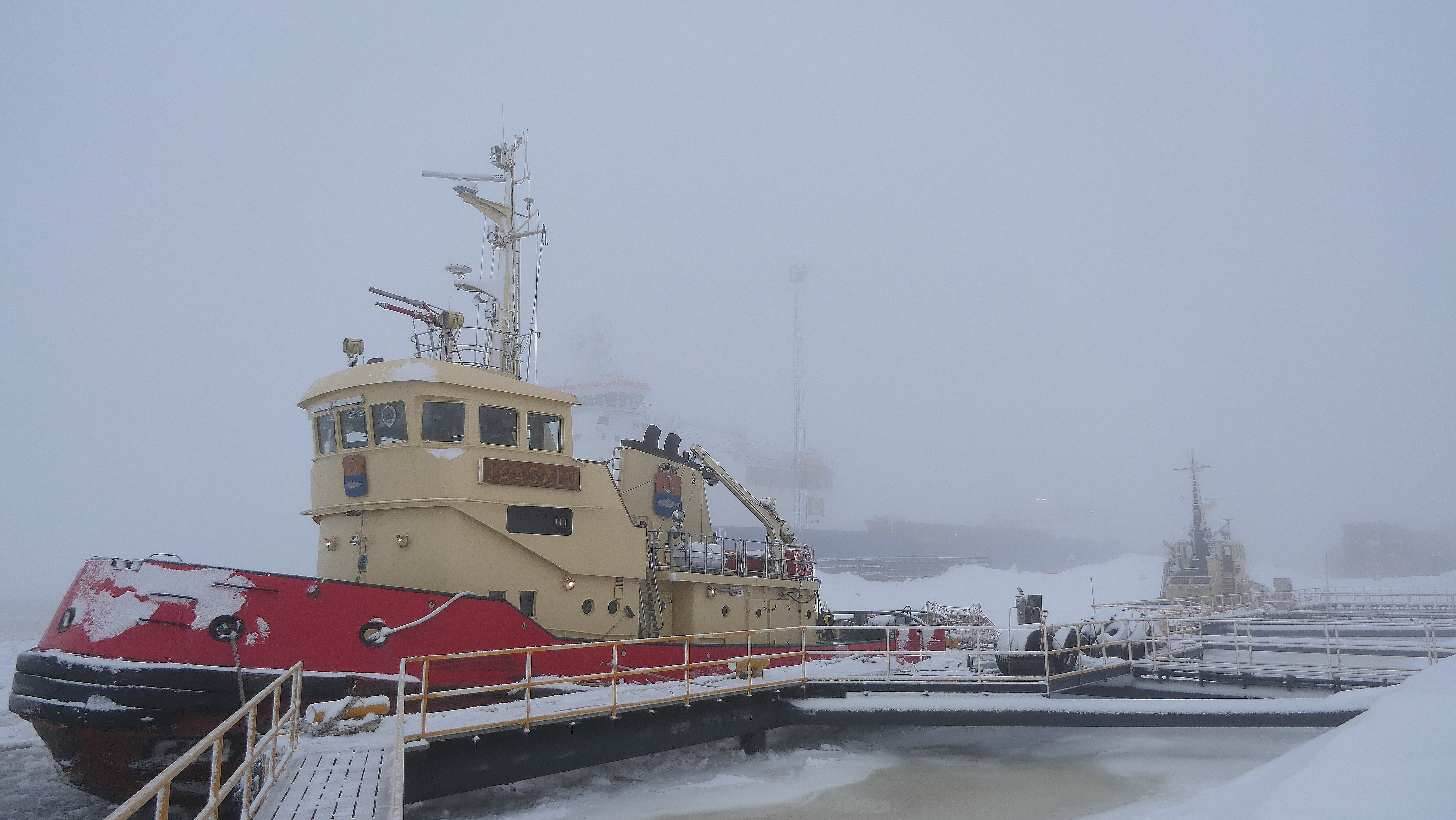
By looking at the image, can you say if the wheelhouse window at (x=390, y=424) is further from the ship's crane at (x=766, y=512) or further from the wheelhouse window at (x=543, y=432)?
the ship's crane at (x=766, y=512)

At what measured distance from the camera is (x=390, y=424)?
10.6 m

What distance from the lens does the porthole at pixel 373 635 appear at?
29.2 ft

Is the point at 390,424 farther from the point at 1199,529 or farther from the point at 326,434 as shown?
the point at 1199,529

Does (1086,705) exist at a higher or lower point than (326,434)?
lower

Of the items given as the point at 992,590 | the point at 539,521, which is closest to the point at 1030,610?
the point at 539,521

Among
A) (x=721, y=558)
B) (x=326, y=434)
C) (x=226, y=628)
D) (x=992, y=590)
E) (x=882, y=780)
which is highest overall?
(x=326, y=434)

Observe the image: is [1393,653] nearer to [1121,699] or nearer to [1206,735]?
[1206,735]

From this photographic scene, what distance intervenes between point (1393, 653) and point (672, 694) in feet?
54.5

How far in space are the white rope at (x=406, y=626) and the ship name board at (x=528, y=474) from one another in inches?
68.2

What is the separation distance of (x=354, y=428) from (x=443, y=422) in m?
1.51

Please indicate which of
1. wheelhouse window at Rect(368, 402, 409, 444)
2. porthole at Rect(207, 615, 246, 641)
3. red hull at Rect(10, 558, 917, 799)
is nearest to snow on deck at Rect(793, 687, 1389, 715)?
red hull at Rect(10, 558, 917, 799)

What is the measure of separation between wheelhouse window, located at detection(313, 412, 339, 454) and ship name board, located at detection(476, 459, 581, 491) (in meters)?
2.42

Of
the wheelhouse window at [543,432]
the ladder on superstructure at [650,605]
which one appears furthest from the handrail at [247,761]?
the ladder on superstructure at [650,605]

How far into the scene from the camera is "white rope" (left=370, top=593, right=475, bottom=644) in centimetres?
897
